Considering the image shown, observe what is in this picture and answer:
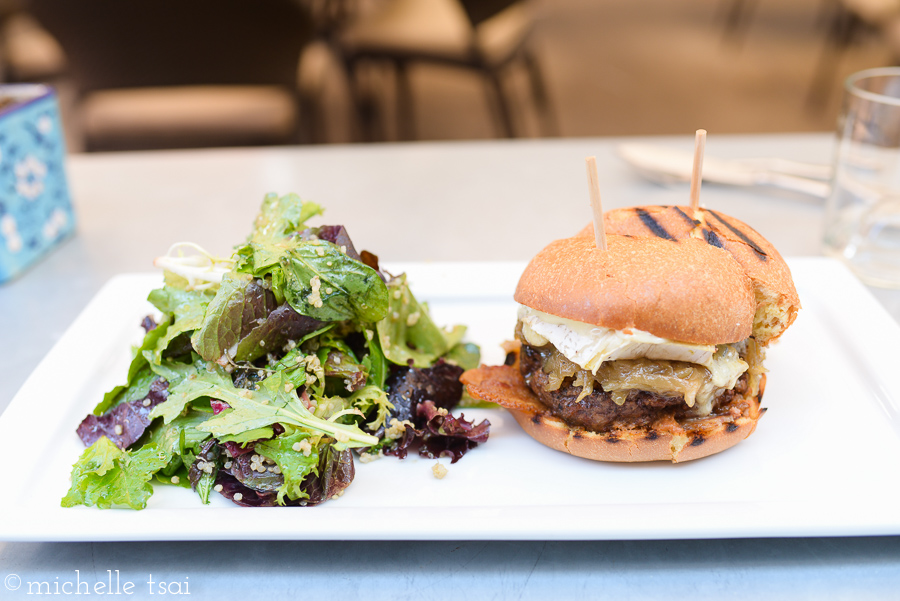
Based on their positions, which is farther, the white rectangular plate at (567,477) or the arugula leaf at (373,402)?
the arugula leaf at (373,402)

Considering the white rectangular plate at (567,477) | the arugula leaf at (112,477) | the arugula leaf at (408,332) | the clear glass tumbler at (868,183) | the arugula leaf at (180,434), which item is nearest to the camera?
the white rectangular plate at (567,477)

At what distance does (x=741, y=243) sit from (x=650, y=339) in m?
0.45

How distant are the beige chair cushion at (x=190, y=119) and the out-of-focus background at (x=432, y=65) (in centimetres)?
1

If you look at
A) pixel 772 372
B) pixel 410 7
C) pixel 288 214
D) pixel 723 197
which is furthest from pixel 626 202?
pixel 410 7

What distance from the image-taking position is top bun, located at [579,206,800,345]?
1.94m

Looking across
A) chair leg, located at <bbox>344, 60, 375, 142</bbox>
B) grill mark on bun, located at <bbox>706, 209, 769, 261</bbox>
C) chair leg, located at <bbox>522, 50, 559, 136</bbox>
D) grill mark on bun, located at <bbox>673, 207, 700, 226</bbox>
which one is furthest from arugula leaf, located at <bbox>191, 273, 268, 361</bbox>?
chair leg, located at <bbox>522, 50, 559, 136</bbox>

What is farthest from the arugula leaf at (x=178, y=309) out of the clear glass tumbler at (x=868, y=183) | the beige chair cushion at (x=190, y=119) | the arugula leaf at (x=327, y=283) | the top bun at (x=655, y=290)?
the beige chair cushion at (x=190, y=119)

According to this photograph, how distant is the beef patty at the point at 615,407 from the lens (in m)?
1.94

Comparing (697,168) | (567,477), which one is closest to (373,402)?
(567,477)

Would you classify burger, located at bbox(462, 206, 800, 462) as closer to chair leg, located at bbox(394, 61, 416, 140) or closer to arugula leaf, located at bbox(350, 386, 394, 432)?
arugula leaf, located at bbox(350, 386, 394, 432)

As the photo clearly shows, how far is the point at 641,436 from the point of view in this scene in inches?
74.7

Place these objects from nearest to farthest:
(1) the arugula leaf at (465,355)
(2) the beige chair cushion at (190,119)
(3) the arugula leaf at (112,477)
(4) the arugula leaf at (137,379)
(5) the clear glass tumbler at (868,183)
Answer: (3) the arugula leaf at (112,477), (4) the arugula leaf at (137,379), (1) the arugula leaf at (465,355), (5) the clear glass tumbler at (868,183), (2) the beige chair cushion at (190,119)

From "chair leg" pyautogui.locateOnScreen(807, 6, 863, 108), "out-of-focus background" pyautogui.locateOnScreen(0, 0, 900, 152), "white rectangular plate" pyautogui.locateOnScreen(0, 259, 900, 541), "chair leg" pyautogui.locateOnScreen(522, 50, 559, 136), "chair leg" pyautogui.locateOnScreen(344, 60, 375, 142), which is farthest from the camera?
"chair leg" pyautogui.locateOnScreen(807, 6, 863, 108)

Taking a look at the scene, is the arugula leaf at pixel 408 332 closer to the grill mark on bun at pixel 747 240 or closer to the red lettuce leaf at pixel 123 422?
the red lettuce leaf at pixel 123 422
